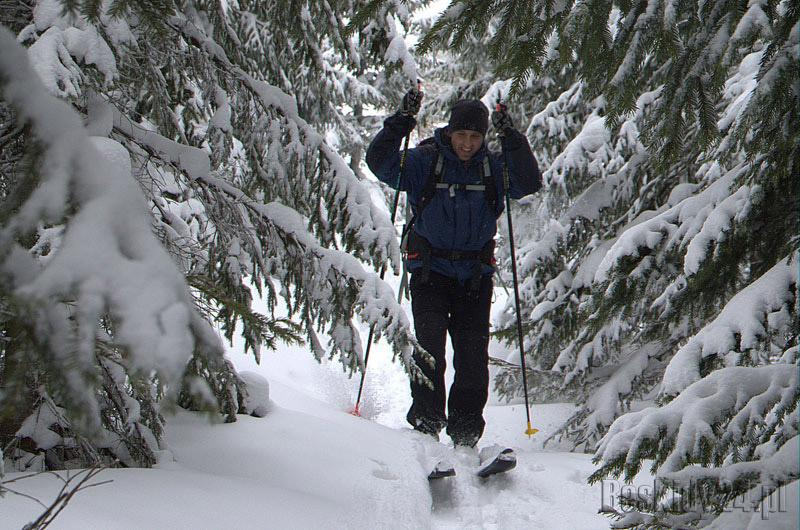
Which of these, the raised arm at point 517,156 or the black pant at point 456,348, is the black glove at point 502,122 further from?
the black pant at point 456,348

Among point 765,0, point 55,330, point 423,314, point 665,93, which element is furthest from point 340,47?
point 55,330

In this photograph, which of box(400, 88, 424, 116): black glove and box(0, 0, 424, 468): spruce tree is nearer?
box(0, 0, 424, 468): spruce tree

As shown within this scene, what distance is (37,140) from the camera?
3.65 ft

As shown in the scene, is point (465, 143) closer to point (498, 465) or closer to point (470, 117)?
point (470, 117)

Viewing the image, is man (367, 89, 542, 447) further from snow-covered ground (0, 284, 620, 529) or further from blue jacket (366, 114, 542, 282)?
snow-covered ground (0, 284, 620, 529)

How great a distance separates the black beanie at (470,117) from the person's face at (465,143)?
4 centimetres

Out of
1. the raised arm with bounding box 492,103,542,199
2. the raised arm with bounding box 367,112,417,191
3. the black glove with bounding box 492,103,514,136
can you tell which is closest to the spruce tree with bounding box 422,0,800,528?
the raised arm with bounding box 492,103,542,199

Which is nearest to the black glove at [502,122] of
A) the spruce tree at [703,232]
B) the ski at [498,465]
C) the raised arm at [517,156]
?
the raised arm at [517,156]

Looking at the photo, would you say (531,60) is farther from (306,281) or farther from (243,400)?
(243,400)

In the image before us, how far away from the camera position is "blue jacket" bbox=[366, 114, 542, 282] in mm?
4531

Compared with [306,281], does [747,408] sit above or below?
below

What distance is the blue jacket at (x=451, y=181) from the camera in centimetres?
453

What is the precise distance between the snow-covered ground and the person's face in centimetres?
206

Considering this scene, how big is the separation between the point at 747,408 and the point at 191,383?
74.4 inches
